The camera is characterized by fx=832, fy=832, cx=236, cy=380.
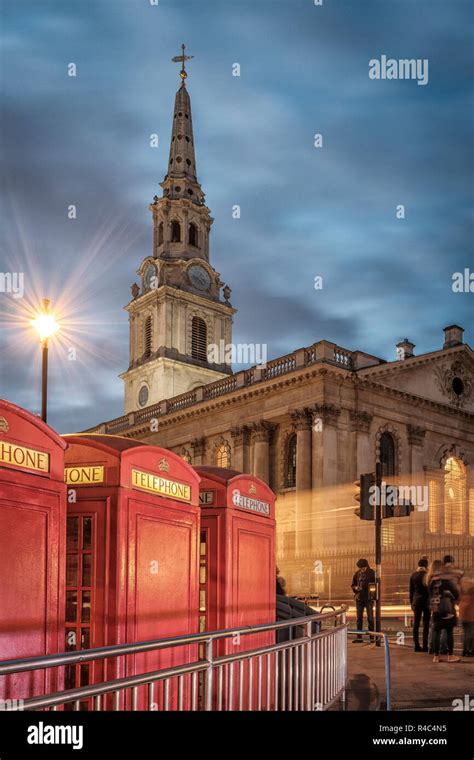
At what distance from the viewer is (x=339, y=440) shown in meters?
38.0

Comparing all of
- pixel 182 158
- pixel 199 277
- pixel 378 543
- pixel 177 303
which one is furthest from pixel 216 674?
pixel 182 158

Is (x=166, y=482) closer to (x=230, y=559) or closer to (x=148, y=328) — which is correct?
(x=230, y=559)

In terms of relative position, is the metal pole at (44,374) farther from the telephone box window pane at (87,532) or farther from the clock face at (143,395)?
the clock face at (143,395)

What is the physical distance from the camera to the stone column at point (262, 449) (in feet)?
134

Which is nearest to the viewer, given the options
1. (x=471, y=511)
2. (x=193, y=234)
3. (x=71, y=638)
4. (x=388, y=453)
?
(x=71, y=638)

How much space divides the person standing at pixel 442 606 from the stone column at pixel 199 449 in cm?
3174

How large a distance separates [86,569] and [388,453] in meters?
34.8

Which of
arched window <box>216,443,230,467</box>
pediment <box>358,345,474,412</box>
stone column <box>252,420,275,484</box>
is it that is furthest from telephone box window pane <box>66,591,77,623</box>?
arched window <box>216,443,230,467</box>

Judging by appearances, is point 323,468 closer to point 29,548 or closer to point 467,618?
point 467,618

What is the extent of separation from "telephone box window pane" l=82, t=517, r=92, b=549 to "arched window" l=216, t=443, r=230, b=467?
3609cm

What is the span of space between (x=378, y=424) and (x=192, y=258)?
23611 mm
